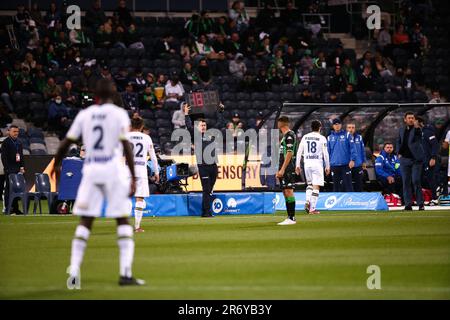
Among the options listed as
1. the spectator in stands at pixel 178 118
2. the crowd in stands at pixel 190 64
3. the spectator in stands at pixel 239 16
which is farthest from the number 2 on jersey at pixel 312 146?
the spectator in stands at pixel 239 16

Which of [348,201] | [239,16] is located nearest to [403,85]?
[239,16]

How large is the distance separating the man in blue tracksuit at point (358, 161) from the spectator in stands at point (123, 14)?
1156cm

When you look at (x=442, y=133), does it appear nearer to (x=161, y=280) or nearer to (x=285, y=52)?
(x=285, y=52)

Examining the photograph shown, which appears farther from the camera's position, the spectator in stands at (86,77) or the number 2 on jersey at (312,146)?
the spectator in stands at (86,77)

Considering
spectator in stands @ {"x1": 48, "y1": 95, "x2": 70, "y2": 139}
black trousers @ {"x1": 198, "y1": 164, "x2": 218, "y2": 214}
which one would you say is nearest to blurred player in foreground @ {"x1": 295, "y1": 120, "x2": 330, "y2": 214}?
black trousers @ {"x1": 198, "y1": 164, "x2": 218, "y2": 214}

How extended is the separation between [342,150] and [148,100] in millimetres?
9164

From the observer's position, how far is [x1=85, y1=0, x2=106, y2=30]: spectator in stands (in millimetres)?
35562

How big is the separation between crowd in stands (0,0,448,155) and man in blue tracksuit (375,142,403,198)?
580cm

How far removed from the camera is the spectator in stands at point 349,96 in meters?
35.6

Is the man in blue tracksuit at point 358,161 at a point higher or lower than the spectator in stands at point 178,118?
lower

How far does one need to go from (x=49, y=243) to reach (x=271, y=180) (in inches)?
475

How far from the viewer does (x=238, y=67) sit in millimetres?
36688

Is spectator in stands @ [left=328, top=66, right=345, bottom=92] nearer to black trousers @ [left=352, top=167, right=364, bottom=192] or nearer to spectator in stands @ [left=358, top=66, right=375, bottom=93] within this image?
spectator in stands @ [left=358, top=66, right=375, bottom=93]

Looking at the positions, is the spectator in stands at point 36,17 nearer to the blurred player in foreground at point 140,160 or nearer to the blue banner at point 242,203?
the blue banner at point 242,203
